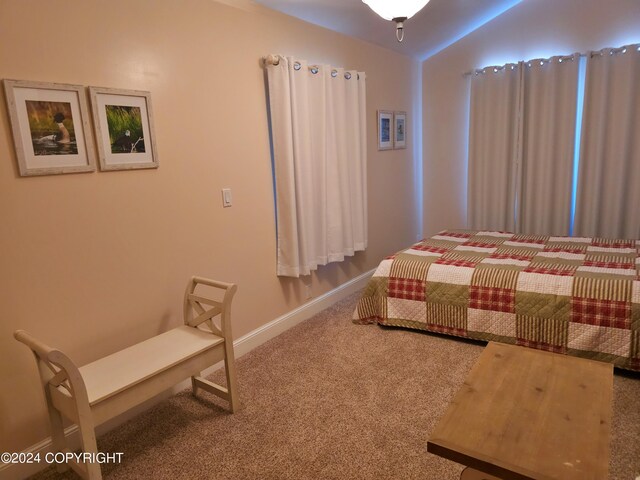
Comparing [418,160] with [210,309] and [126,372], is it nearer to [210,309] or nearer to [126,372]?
[210,309]

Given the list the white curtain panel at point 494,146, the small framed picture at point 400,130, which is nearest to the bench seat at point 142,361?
the small framed picture at point 400,130

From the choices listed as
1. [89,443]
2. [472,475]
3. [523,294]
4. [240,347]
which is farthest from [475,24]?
[89,443]

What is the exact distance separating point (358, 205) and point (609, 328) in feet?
6.74

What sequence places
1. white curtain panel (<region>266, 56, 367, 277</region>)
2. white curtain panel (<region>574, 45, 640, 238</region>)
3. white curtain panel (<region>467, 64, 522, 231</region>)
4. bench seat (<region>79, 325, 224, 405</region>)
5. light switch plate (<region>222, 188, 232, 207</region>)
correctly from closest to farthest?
bench seat (<region>79, 325, 224, 405</region>), light switch plate (<region>222, 188, 232, 207</region>), white curtain panel (<region>266, 56, 367, 277</region>), white curtain panel (<region>574, 45, 640, 238</region>), white curtain panel (<region>467, 64, 522, 231</region>)

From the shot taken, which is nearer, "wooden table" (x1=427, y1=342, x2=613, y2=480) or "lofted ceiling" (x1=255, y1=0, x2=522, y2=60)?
"wooden table" (x1=427, y1=342, x2=613, y2=480)

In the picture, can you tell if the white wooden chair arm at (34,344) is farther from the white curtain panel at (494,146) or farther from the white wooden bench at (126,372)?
the white curtain panel at (494,146)

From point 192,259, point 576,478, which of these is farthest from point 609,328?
point 192,259

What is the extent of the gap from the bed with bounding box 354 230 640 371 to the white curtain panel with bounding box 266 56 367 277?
0.57 meters

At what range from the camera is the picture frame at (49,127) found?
1.80 meters

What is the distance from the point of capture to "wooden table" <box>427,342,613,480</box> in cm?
121

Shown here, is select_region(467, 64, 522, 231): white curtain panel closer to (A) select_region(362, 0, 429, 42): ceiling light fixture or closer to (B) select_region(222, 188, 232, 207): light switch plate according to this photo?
(A) select_region(362, 0, 429, 42): ceiling light fixture

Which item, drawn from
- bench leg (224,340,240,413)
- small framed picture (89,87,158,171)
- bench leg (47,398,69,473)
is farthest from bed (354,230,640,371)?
bench leg (47,398,69,473)

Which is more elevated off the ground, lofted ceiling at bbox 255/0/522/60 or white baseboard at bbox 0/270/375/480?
lofted ceiling at bbox 255/0/522/60

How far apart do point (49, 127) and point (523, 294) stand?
8.81ft
